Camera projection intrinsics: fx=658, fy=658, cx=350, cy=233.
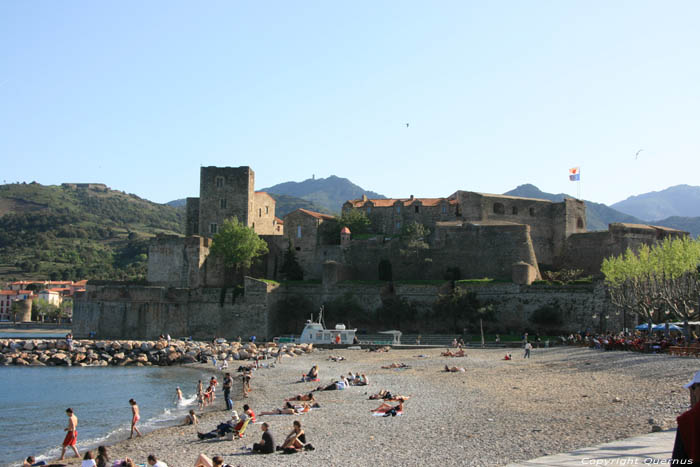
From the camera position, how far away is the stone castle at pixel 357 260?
160 feet

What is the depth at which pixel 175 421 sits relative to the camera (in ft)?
68.6

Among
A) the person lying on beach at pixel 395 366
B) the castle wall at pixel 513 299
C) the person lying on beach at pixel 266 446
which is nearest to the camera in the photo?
the person lying on beach at pixel 266 446

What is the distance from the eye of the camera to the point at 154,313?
50.6 m

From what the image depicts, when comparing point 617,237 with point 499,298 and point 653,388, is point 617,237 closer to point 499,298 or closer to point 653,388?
point 499,298

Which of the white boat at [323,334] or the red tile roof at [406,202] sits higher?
the red tile roof at [406,202]

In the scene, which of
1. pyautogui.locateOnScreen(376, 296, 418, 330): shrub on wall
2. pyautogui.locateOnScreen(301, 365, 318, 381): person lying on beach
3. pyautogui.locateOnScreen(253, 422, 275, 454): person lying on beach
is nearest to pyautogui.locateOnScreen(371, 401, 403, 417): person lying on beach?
pyautogui.locateOnScreen(253, 422, 275, 454): person lying on beach

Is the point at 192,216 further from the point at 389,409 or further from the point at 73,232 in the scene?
the point at 73,232

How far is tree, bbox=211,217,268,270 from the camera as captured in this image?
51.3 m

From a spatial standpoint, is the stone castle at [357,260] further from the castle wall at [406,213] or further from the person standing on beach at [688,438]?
the person standing on beach at [688,438]

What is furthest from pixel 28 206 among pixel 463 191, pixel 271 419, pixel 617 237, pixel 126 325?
pixel 271 419

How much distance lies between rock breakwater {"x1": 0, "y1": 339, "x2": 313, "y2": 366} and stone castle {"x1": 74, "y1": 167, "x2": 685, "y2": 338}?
20.5ft

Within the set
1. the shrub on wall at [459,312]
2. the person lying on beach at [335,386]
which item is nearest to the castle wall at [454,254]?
the shrub on wall at [459,312]

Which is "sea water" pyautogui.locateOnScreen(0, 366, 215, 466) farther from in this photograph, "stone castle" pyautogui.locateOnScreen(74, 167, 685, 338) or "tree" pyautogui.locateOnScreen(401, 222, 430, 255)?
"tree" pyautogui.locateOnScreen(401, 222, 430, 255)

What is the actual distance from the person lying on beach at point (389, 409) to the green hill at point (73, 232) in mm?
82337
